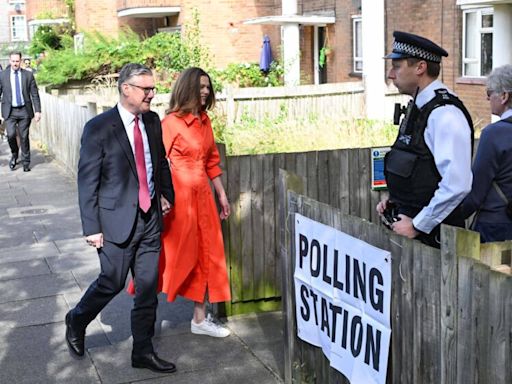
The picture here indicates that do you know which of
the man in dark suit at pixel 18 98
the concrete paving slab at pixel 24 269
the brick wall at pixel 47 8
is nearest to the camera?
the concrete paving slab at pixel 24 269

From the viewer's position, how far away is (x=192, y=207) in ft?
19.6

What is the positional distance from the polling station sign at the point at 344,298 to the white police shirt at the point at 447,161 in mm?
447

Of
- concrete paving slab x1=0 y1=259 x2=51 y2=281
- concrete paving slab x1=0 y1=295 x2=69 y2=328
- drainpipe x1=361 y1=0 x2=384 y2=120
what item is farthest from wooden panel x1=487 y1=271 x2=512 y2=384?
drainpipe x1=361 y1=0 x2=384 y2=120

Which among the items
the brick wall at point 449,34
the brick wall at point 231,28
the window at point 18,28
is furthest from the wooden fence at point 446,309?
the window at point 18,28

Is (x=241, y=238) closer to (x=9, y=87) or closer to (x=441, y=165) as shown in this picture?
(x=441, y=165)

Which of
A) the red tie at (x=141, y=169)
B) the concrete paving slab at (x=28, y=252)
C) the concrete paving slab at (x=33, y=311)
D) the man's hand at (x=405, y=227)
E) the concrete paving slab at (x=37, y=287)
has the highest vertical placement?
the red tie at (x=141, y=169)

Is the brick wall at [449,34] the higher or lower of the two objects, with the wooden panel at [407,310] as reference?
higher

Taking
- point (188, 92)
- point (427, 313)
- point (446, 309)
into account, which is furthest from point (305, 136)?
point (446, 309)

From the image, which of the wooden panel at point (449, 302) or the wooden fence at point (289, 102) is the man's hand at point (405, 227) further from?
the wooden fence at point (289, 102)

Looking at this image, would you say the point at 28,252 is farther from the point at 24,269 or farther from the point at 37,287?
the point at 37,287

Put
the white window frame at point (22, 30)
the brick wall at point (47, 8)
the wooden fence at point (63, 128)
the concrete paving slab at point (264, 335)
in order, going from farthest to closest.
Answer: the white window frame at point (22, 30) → the brick wall at point (47, 8) → the wooden fence at point (63, 128) → the concrete paving slab at point (264, 335)

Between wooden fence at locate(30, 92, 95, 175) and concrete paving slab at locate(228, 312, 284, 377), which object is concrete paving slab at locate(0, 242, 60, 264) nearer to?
concrete paving slab at locate(228, 312, 284, 377)

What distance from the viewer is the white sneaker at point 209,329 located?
6.12 meters

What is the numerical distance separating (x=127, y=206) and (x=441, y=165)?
2099mm
